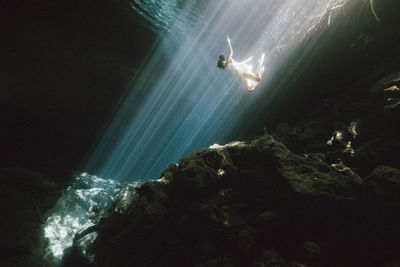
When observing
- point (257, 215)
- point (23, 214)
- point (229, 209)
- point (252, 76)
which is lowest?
point (23, 214)

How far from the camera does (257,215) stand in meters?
4.66

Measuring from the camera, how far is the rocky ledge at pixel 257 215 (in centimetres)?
372

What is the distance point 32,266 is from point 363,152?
32.1ft

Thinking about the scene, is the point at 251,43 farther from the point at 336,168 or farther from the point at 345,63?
the point at 336,168

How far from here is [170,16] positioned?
12164 mm

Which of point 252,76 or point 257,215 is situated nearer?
point 257,215

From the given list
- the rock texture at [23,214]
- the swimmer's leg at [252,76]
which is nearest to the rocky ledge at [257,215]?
the rock texture at [23,214]

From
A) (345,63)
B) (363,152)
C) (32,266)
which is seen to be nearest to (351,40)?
(345,63)

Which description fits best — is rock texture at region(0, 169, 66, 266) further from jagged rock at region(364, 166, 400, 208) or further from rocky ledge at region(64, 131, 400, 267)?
jagged rock at region(364, 166, 400, 208)

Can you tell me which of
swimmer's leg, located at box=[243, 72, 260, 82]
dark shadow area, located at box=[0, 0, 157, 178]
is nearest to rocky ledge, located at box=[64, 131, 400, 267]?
swimmer's leg, located at box=[243, 72, 260, 82]

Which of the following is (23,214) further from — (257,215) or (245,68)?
(245,68)

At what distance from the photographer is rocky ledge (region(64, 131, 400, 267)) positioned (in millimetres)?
3718

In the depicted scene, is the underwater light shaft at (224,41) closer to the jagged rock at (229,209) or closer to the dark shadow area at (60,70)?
the dark shadow area at (60,70)

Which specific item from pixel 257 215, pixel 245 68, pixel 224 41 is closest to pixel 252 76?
pixel 245 68
